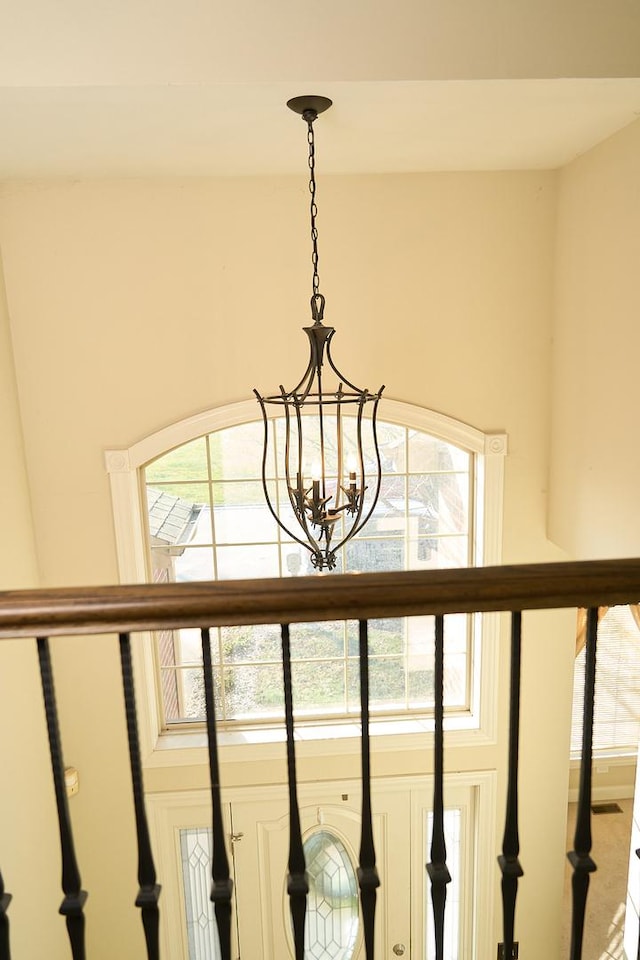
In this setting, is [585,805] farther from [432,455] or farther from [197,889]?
[197,889]

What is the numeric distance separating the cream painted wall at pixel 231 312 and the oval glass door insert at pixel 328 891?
4.29 feet

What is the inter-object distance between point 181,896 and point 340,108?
407cm

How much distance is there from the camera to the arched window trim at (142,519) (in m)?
3.41

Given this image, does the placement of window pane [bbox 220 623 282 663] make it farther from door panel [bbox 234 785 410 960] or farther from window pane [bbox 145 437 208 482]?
window pane [bbox 145 437 208 482]

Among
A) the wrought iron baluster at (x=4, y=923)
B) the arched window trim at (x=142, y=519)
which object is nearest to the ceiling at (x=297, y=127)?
the arched window trim at (x=142, y=519)

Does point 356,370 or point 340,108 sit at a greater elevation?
point 340,108

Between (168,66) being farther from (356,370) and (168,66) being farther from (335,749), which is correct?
(335,749)

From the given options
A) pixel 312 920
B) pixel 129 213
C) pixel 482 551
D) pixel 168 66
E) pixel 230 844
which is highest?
pixel 168 66

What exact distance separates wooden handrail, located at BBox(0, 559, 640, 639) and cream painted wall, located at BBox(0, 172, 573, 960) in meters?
2.69

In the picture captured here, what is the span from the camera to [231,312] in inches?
132

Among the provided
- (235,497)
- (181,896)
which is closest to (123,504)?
(235,497)

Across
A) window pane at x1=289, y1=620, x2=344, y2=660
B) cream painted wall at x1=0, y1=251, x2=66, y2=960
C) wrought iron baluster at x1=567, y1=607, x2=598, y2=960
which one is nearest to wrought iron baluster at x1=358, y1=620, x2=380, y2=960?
wrought iron baluster at x1=567, y1=607, x2=598, y2=960

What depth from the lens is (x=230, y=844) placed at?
376cm

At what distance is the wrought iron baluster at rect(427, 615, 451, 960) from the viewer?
0.89 meters
